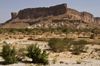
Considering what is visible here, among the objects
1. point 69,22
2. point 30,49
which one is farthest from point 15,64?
point 69,22

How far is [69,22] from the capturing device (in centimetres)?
12500

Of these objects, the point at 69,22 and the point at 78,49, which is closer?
the point at 78,49

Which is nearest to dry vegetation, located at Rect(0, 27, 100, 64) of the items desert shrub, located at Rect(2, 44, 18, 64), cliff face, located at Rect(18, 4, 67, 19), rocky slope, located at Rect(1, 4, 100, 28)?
desert shrub, located at Rect(2, 44, 18, 64)

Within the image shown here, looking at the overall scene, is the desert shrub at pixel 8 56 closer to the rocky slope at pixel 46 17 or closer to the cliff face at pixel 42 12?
the rocky slope at pixel 46 17

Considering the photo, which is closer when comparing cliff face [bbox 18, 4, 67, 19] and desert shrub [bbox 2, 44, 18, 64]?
desert shrub [bbox 2, 44, 18, 64]

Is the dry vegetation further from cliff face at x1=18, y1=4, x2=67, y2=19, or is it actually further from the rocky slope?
cliff face at x1=18, y1=4, x2=67, y2=19

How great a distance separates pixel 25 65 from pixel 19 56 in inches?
87.5

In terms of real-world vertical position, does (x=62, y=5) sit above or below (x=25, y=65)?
above

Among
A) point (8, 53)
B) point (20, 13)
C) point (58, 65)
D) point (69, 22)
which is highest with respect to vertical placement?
point (20, 13)

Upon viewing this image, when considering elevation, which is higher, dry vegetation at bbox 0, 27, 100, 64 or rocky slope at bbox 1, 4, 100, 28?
rocky slope at bbox 1, 4, 100, 28

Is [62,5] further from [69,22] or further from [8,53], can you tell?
[8,53]

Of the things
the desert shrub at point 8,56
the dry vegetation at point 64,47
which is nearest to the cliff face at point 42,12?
the dry vegetation at point 64,47

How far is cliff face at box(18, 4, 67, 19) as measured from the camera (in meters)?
149

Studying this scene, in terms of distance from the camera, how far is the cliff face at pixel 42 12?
149 metres
